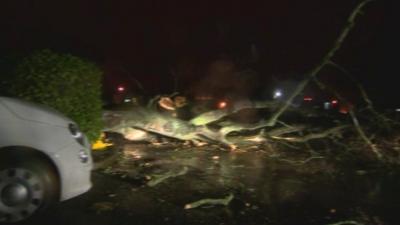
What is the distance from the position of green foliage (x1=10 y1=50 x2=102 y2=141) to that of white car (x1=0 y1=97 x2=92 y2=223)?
259 cm

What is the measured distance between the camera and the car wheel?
530cm

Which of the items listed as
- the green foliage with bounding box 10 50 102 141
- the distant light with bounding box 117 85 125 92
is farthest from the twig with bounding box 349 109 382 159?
the distant light with bounding box 117 85 125 92

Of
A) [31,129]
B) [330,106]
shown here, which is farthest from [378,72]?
[31,129]

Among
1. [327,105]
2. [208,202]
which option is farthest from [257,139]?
[208,202]

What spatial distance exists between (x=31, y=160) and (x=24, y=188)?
0.26m

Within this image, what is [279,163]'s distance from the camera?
31.6 feet

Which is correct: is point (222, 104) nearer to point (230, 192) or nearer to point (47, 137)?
point (230, 192)

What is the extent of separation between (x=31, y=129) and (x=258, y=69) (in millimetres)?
9962

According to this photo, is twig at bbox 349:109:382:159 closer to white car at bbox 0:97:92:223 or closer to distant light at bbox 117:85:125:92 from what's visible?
distant light at bbox 117:85:125:92

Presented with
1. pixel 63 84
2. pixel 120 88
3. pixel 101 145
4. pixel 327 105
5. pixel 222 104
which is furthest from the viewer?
pixel 120 88

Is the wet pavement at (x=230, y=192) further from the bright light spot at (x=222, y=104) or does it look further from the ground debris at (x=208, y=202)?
the bright light spot at (x=222, y=104)

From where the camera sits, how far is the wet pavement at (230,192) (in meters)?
6.03

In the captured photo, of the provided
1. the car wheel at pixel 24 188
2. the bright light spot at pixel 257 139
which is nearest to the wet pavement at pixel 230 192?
the car wheel at pixel 24 188

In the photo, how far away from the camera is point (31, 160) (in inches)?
211
